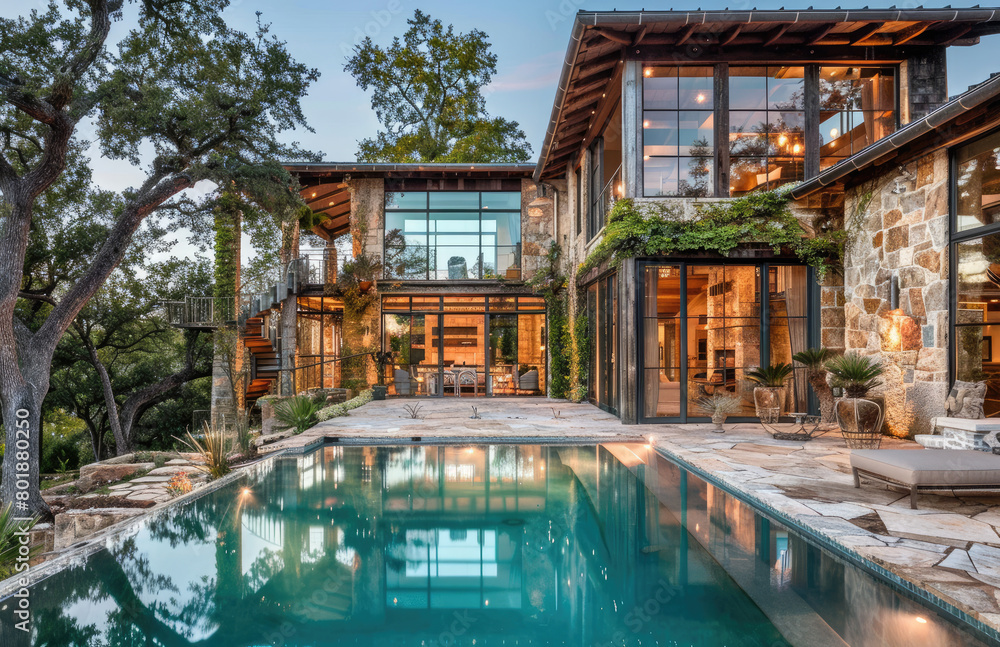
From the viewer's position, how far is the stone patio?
101 inches

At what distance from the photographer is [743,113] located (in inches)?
305

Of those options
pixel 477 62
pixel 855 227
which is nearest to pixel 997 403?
pixel 855 227

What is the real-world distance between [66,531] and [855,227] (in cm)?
1031

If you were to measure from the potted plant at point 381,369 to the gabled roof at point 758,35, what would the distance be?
7106 mm

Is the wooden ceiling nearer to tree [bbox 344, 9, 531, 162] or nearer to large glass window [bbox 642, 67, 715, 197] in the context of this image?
tree [bbox 344, 9, 531, 162]

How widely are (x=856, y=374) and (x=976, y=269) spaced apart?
156 centimetres

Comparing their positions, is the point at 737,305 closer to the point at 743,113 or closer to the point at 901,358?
the point at 901,358

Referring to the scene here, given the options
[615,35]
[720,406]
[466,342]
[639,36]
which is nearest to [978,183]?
[720,406]

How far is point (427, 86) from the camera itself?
19906mm

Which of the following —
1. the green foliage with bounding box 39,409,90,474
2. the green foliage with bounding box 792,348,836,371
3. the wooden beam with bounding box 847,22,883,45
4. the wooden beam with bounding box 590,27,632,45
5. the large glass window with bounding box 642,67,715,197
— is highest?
the wooden beam with bounding box 847,22,883,45

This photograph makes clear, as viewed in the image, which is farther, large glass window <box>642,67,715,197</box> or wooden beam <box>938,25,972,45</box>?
large glass window <box>642,67,715,197</box>

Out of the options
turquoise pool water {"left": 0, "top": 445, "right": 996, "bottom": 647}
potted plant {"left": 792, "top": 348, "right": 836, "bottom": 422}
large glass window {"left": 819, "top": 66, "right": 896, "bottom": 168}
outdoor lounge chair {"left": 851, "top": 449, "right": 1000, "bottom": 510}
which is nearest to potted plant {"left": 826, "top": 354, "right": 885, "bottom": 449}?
potted plant {"left": 792, "top": 348, "right": 836, "bottom": 422}

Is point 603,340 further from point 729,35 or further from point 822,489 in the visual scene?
point 822,489

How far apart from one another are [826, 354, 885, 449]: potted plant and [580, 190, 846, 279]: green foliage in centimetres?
185
